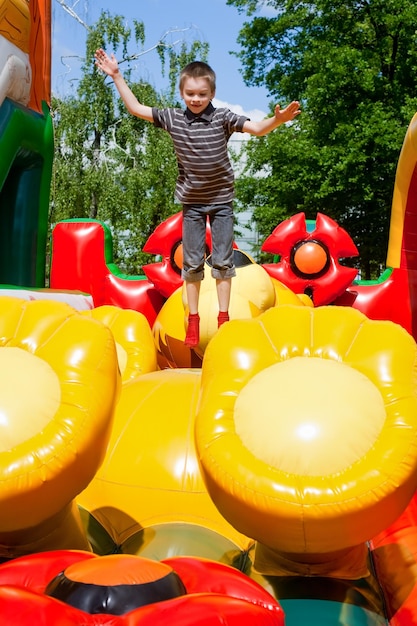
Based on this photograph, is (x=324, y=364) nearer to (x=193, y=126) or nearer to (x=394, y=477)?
(x=394, y=477)

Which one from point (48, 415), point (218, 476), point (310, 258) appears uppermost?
point (310, 258)

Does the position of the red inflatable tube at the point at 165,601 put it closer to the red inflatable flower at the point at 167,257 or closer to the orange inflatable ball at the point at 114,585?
the orange inflatable ball at the point at 114,585

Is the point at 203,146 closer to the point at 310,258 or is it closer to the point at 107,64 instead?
the point at 107,64

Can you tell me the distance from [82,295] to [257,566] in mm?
2302

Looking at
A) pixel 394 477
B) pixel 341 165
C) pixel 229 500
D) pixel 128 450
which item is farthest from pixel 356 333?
pixel 341 165

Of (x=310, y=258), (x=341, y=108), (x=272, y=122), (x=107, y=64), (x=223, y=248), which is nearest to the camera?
(x=272, y=122)

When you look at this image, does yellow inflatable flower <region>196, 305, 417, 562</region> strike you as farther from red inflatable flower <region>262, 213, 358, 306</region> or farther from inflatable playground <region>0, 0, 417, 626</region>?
red inflatable flower <region>262, 213, 358, 306</region>

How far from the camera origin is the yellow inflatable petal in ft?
10.3

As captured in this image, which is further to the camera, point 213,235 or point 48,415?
point 213,235

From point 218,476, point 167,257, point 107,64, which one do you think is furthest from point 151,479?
point 167,257

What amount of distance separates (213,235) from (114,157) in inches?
495

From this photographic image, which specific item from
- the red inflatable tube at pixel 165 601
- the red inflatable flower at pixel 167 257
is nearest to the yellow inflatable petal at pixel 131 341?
the red inflatable tube at pixel 165 601

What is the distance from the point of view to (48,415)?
1570 mm

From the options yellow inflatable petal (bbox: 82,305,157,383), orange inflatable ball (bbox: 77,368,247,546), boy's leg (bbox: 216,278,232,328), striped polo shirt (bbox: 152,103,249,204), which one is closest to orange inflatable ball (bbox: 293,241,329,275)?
yellow inflatable petal (bbox: 82,305,157,383)
